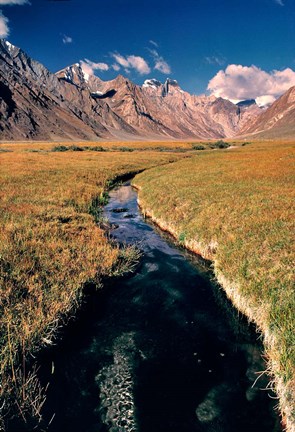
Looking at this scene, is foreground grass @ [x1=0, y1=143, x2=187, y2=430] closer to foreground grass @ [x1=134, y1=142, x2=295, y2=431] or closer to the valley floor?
the valley floor

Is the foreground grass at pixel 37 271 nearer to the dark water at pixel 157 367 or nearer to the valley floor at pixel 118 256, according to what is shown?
the valley floor at pixel 118 256

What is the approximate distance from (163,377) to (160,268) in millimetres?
7956

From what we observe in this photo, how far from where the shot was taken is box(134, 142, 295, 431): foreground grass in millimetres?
9076

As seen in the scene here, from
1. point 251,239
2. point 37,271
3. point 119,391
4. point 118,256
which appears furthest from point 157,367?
point 251,239

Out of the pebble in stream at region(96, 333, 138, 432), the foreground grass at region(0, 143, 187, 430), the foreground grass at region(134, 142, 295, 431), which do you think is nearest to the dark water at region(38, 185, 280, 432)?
the pebble in stream at region(96, 333, 138, 432)

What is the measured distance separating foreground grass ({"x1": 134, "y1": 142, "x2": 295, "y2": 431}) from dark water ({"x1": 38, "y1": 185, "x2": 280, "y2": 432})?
920 millimetres

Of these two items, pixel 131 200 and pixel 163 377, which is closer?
pixel 163 377

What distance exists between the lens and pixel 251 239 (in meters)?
15.4

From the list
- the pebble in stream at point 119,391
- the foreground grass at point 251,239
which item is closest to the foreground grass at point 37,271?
the pebble in stream at point 119,391

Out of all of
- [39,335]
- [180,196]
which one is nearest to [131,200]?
[180,196]

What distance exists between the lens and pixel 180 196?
2752 cm

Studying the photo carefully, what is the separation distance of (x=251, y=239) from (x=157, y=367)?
8.57m

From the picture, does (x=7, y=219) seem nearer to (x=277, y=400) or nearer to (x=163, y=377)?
(x=163, y=377)

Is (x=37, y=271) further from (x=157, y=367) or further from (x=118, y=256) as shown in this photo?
(x=157, y=367)
